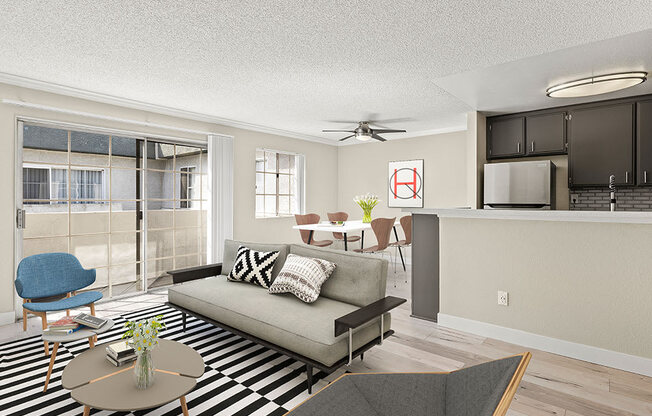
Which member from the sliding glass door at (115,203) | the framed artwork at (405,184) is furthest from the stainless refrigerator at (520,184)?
the sliding glass door at (115,203)

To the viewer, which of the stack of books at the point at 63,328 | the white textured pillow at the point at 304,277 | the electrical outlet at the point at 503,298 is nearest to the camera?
the stack of books at the point at 63,328

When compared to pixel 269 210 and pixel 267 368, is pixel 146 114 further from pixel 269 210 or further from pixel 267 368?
pixel 267 368

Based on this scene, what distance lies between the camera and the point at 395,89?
388 centimetres

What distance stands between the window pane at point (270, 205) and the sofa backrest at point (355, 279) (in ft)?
11.6

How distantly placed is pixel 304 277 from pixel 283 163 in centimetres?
420

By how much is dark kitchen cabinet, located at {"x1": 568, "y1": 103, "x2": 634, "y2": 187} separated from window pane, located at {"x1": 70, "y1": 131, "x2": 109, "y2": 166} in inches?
230

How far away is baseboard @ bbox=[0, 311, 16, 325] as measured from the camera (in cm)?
346

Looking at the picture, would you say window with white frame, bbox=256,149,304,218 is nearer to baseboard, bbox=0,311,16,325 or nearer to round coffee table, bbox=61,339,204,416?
baseboard, bbox=0,311,16,325

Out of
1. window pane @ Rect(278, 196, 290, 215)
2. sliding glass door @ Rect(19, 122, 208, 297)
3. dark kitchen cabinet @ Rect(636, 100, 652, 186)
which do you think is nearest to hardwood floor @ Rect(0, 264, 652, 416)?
sliding glass door @ Rect(19, 122, 208, 297)

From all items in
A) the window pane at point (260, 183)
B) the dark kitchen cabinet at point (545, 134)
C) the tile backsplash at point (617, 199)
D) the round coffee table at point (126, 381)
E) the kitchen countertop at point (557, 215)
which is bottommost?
the round coffee table at point (126, 381)

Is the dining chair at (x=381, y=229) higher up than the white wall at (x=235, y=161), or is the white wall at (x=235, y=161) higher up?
the white wall at (x=235, y=161)

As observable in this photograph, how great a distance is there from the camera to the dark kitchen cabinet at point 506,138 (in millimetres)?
4895

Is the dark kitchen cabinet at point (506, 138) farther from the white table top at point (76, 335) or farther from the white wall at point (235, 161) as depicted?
the white table top at point (76, 335)

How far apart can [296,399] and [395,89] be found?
3170 mm
